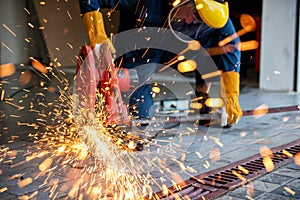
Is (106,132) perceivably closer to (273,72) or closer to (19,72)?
(273,72)

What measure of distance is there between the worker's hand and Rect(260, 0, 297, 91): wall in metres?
3.87

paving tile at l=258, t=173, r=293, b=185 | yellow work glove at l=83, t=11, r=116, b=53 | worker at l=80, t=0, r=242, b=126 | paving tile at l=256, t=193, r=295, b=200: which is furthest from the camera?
worker at l=80, t=0, r=242, b=126

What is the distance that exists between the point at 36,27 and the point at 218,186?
9100 millimetres

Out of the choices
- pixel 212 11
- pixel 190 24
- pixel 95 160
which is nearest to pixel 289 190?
pixel 95 160

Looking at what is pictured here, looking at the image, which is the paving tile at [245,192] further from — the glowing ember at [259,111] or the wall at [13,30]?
the wall at [13,30]

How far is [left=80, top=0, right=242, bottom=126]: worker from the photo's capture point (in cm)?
316

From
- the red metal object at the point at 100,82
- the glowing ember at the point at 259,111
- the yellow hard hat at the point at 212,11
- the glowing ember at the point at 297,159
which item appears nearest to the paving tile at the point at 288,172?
the glowing ember at the point at 297,159

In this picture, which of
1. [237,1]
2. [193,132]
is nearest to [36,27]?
[237,1]

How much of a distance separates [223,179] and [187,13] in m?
1.43

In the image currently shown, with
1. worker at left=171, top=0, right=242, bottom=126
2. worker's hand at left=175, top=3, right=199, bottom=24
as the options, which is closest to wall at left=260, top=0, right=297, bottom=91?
worker at left=171, top=0, right=242, bottom=126

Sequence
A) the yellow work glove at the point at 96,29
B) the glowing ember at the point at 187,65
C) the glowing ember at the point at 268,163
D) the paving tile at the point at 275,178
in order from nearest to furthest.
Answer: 1. the paving tile at the point at 275,178
2. the glowing ember at the point at 268,163
3. the yellow work glove at the point at 96,29
4. the glowing ember at the point at 187,65

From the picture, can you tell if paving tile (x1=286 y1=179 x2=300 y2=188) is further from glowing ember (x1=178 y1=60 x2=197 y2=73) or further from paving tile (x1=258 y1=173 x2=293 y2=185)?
glowing ember (x1=178 y1=60 x2=197 y2=73)

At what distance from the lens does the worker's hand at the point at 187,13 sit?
3516 millimetres

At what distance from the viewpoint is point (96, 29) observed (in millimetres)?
3061
